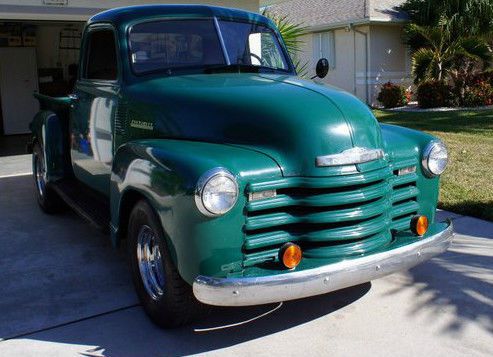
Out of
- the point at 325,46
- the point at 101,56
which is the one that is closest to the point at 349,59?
the point at 325,46

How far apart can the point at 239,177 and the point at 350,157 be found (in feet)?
2.42

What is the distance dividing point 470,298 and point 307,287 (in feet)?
5.49

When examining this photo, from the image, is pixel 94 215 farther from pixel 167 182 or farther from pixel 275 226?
pixel 275 226

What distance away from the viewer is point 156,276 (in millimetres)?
3951

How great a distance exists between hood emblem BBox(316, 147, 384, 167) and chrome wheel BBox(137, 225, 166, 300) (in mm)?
1194

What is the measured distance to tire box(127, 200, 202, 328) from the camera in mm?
3584

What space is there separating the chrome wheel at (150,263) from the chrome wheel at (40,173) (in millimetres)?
3056

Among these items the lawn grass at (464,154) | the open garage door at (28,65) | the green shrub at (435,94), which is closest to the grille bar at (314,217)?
the lawn grass at (464,154)

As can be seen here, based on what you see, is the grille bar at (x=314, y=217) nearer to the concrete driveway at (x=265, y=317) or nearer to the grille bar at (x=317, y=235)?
the grille bar at (x=317, y=235)

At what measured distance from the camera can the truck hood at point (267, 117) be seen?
142 inches

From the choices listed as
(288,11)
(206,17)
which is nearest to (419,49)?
(288,11)

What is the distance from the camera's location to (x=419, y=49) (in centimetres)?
1858

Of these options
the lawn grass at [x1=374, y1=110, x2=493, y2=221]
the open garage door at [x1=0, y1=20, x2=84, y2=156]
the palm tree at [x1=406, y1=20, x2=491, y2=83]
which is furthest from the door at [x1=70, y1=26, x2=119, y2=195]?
the palm tree at [x1=406, y1=20, x2=491, y2=83]

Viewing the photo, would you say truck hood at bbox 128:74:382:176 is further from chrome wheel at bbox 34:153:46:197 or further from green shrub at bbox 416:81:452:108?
green shrub at bbox 416:81:452:108
